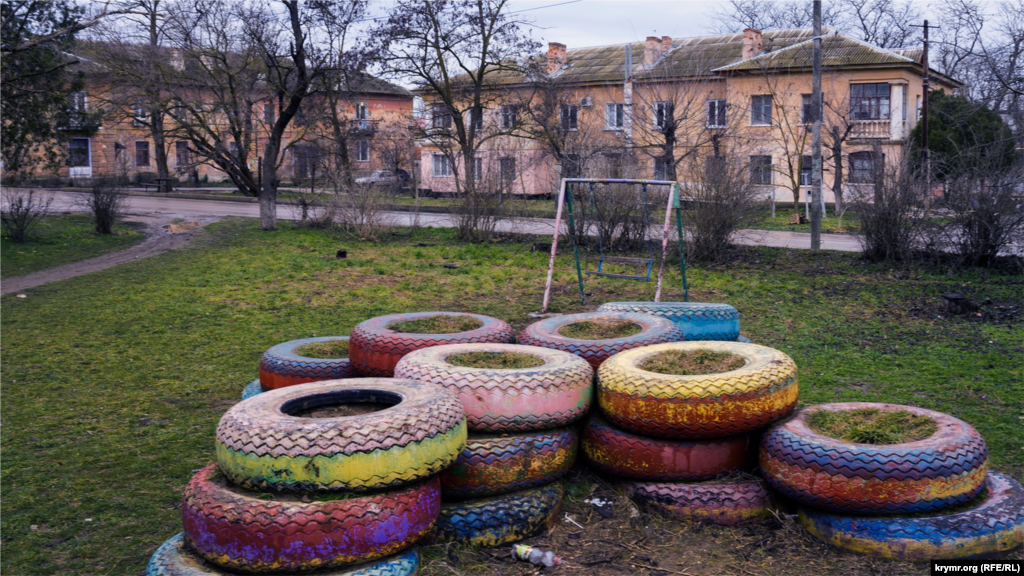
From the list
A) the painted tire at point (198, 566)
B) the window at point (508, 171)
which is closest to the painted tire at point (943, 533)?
the painted tire at point (198, 566)

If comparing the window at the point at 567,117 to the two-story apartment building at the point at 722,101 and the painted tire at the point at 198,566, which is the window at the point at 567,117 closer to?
the two-story apartment building at the point at 722,101

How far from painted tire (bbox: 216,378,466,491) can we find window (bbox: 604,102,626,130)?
2898 centimetres

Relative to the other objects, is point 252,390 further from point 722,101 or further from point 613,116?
point 613,116

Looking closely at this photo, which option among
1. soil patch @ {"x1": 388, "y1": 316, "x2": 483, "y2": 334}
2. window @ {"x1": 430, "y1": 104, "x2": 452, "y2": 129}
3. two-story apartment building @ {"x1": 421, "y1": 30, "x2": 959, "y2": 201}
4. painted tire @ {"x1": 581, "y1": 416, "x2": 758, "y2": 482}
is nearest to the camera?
painted tire @ {"x1": 581, "y1": 416, "x2": 758, "y2": 482}

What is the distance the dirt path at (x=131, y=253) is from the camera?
11.6 m

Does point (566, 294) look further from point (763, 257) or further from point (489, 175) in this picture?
point (489, 175)

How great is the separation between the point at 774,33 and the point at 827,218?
13.8 metres

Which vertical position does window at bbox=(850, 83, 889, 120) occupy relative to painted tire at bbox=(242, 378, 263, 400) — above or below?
above

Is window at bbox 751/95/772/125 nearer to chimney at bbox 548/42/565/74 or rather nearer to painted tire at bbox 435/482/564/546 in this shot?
chimney at bbox 548/42/565/74

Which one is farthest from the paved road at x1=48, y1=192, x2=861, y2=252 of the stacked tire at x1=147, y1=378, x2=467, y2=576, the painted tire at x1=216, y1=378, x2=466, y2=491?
the stacked tire at x1=147, y1=378, x2=467, y2=576

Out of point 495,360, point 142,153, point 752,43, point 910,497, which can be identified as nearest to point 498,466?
point 495,360

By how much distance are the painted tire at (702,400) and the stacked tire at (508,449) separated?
25cm

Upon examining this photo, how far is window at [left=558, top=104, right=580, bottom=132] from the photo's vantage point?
987 inches

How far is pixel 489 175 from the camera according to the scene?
16.3 meters
